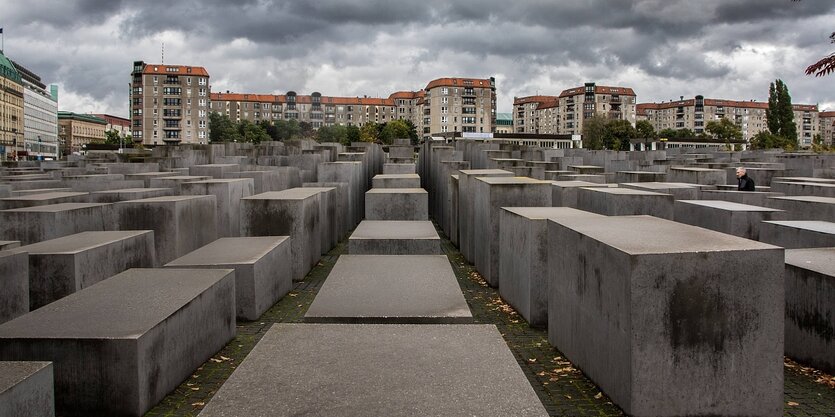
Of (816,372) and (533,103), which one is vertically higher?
(533,103)

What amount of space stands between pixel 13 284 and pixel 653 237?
547 cm

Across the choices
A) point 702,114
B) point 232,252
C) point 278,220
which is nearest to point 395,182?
point 278,220

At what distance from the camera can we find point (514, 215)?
727 cm

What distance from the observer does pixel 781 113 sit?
80875 mm

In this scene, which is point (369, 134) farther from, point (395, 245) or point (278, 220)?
point (395, 245)

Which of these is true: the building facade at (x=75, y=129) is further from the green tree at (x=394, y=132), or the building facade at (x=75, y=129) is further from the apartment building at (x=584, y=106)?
the apartment building at (x=584, y=106)

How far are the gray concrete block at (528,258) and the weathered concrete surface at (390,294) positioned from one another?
817 mm

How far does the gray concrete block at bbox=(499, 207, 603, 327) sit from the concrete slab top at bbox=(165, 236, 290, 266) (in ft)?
9.38

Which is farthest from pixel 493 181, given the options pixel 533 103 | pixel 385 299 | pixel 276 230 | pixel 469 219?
pixel 533 103

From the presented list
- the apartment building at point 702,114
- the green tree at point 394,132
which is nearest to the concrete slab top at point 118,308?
the green tree at point 394,132

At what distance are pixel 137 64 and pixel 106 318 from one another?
120 metres

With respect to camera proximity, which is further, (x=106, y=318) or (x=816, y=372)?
(x=816, y=372)

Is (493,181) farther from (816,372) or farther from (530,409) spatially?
(530,409)

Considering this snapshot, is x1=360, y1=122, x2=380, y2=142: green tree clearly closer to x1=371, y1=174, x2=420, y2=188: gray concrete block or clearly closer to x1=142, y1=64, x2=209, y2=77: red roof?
x1=142, y1=64, x2=209, y2=77: red roof
